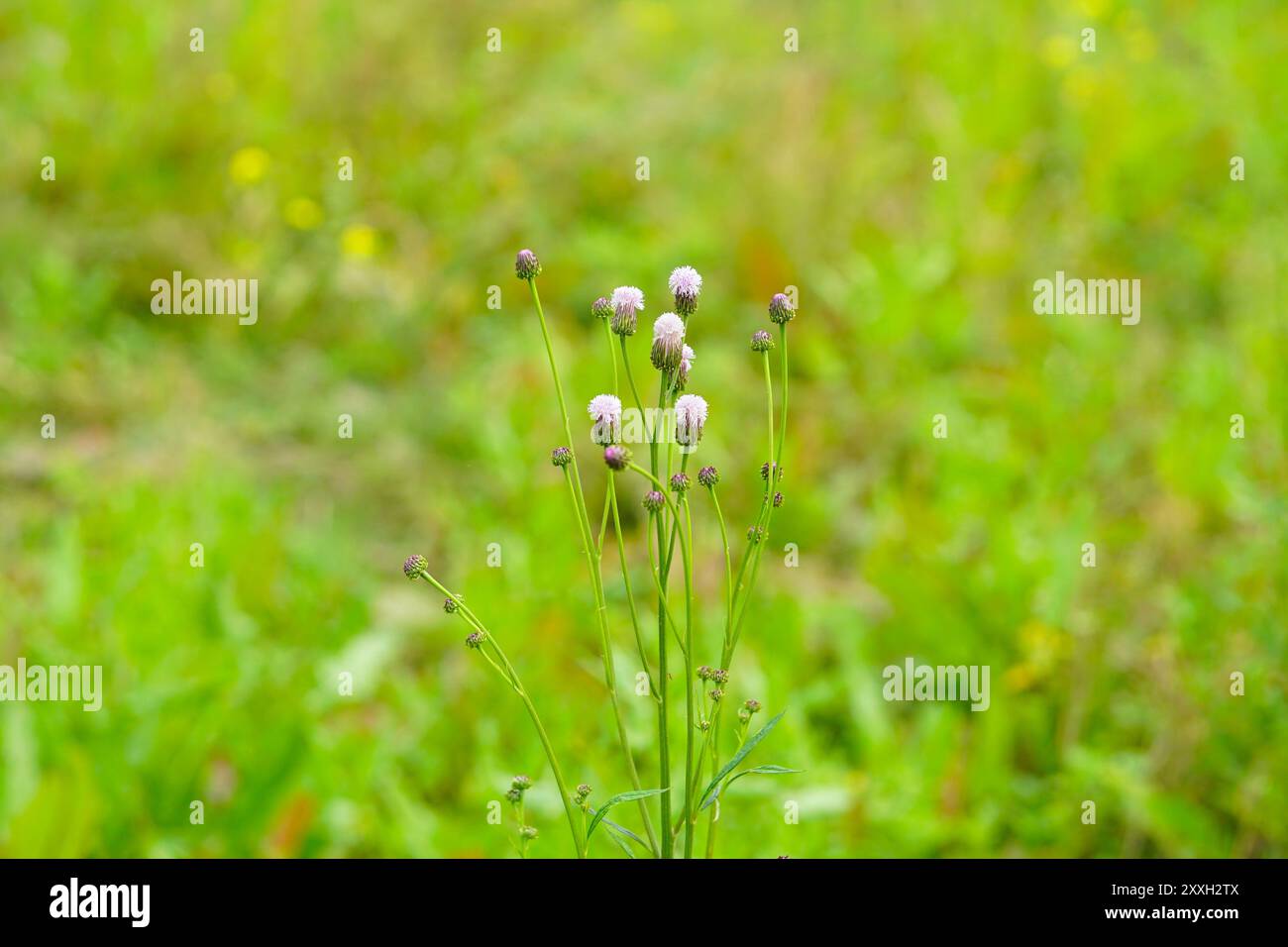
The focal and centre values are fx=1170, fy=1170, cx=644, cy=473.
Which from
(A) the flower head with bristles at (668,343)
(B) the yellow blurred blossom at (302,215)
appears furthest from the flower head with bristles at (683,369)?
(B) the yellow blurred blossom at (302,215)

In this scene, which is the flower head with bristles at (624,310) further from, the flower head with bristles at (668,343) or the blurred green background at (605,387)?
the blurred green background at (605,387)

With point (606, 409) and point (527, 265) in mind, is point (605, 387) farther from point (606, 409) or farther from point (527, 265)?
point (606, 409)

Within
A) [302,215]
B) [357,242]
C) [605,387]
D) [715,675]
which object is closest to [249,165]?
[302,215]

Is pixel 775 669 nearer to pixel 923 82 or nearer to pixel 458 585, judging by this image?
pixel 458 585

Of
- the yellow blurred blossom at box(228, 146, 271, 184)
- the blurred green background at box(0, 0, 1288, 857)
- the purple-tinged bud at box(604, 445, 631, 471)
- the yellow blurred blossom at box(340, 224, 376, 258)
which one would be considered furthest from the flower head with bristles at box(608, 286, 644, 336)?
the yellow blurred blossom at box(228, 146, 271, 184)

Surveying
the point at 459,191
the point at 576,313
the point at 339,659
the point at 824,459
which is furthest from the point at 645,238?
the point at 339,659
